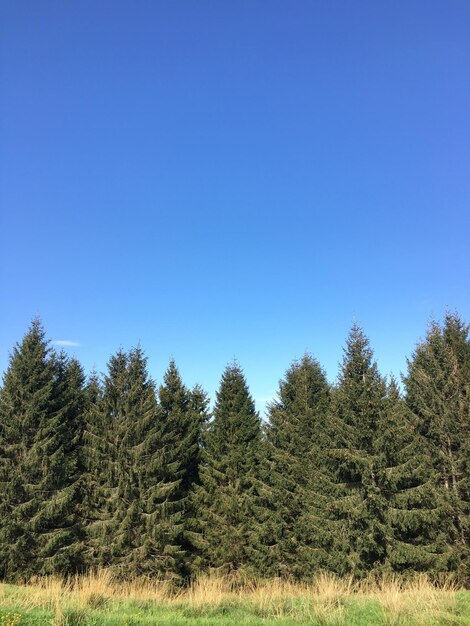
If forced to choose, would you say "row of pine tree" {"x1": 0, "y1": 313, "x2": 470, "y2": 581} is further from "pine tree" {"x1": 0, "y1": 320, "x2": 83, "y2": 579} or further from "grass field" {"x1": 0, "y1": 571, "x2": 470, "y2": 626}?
"grass field" {"x1": 0, "y1": 571, "x2": 470, "y2": 626}

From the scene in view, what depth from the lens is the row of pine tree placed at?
19.7m

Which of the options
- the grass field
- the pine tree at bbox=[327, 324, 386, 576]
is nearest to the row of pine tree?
the pine tree at bbox=[327, 324, 386, 576]

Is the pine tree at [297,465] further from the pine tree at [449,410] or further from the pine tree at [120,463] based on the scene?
the pine tree at [120,463]

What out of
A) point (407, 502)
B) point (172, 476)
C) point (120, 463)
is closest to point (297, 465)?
point (407, 502)

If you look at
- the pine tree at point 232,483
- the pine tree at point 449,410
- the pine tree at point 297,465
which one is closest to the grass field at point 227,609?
the pine tree at point 449,410

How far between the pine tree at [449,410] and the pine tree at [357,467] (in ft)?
12.1

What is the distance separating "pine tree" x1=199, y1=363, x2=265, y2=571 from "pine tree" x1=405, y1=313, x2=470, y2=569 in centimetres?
989

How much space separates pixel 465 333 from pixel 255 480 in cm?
1506

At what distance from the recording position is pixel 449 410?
22.4 m

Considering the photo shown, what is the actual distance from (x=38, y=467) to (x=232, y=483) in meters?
11.3

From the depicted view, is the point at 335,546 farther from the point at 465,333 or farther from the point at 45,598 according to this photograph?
the point at 45,598

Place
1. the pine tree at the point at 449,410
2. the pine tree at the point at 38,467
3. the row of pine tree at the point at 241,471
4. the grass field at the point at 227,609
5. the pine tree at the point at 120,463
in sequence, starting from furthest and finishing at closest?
the pine tree at the point at 120,463, the pine tree at the point at 38,467, the pine tree at the point at 449,410, the row of pine tree at the point at 241,471, the grass field at the point at 227,609

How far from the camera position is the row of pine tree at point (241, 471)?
64.7ft

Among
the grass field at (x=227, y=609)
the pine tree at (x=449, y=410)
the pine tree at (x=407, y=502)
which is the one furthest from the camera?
the pine tree at (x=449, y=410)
